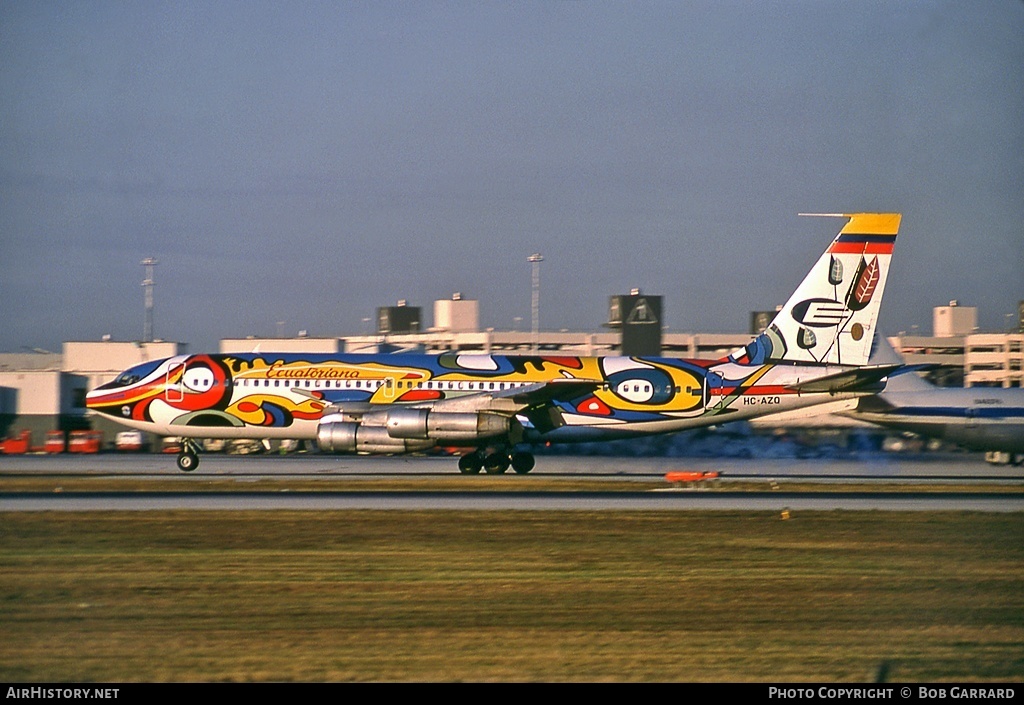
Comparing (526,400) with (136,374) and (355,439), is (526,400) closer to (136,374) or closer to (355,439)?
(355,439)

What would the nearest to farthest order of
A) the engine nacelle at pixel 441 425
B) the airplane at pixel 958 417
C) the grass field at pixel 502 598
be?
the grass field at pixel 502 598, the engine nacelle at pixel 441 425, the airplane at pixel 958 417

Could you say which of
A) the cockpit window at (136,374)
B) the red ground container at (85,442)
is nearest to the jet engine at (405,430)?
the cockpit window at (136,374)

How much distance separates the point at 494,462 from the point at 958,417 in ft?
61.3

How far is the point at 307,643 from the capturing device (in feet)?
38.4

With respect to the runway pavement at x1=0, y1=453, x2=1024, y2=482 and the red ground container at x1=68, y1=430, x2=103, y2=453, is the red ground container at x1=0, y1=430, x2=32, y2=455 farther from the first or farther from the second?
the runway pavement at x1=0, y1=453, x2=1024, y2=482

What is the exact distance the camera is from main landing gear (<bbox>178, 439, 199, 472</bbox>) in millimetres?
35438

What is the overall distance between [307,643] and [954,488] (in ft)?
79.1

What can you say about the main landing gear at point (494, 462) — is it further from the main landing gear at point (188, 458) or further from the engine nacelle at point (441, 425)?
the main landing gear at point (188, 458)

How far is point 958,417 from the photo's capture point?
4188 cm

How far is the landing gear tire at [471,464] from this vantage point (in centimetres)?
3475

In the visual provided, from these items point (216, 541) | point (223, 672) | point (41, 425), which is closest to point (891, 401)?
point (216, 541)

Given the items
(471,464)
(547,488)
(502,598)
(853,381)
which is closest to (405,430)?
(471,464)

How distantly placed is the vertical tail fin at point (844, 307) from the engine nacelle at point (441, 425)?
9388 millimetres
